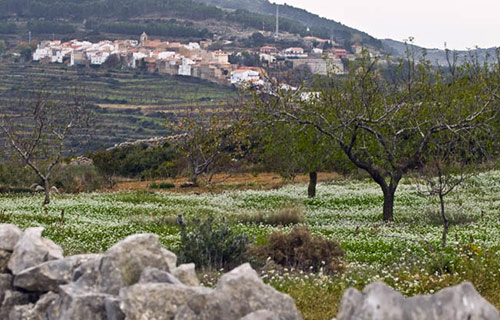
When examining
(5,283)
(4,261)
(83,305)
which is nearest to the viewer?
(83,305)

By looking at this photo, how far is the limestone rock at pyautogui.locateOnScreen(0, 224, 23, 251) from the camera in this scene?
351 inches

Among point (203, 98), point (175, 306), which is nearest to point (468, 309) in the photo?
point (175, 306)

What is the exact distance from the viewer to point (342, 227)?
72.4 feet

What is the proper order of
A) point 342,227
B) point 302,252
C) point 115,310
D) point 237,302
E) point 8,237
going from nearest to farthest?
point 237,302, point 115,310, point 8,237, point 302,252, point 342,227

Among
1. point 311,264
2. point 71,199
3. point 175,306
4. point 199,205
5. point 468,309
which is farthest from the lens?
point 71,199

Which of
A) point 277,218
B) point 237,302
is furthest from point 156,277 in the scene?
point 277,218

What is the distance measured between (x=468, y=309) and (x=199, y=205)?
24098mm

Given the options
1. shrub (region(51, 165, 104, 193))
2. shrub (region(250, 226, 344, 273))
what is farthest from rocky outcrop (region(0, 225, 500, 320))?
shrub (region(51, 165, 104, 193))

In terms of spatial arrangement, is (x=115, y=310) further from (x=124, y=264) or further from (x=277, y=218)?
(x=277, y=218)

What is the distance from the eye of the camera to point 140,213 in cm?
2633

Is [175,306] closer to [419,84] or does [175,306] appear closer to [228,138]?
[419,84]

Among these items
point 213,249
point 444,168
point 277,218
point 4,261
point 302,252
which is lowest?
point 277,218

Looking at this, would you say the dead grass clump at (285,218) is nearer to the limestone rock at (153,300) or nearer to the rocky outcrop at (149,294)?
the rocky outcrop at (149,294)

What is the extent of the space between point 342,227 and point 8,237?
14.3 metres
